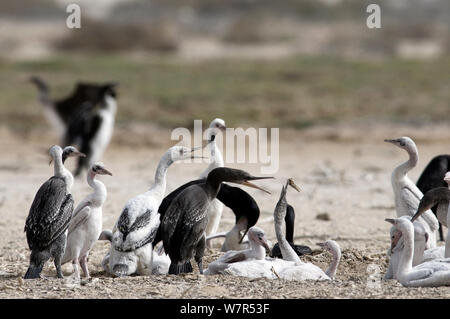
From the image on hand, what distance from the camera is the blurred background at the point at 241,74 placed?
750 inches

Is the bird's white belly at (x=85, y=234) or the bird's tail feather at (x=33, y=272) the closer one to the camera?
the bird's tail feather at (x=33, y=272)

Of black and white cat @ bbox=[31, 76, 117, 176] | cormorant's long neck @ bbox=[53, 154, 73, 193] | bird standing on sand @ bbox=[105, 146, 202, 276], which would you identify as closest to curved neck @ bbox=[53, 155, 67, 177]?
cormorant's long neck @ bbox=[53, 154, 73, 193]

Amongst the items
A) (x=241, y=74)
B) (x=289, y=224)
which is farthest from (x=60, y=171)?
(x=241, y=74)

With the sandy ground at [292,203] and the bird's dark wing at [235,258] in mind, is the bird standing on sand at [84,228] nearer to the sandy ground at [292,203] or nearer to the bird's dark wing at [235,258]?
the sandy ground at [292,203]

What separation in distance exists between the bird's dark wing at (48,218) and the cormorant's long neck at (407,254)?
2613 millimetres

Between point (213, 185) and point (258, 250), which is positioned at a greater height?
point (213, 185)

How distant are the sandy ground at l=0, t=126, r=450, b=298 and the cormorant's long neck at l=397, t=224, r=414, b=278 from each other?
15 cm

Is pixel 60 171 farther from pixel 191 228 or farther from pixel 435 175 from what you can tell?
pixel 435 175

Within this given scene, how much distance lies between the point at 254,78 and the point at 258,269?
1516 centimetres

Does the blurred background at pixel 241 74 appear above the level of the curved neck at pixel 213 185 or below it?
above

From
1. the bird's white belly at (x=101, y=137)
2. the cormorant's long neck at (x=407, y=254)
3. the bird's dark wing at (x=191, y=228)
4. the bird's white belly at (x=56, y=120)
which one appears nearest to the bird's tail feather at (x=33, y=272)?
the bird's dark wing at (x=191, y=228)

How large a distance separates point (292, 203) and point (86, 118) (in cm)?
463

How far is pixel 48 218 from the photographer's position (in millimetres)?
7555
